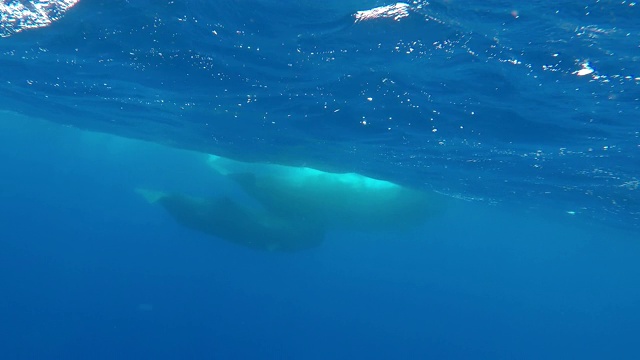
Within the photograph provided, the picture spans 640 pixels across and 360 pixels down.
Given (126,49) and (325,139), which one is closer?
(126,49)

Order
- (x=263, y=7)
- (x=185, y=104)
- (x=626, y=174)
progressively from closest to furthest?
(x=263, y=7), (x=626, y=174), (x=185, y=104)

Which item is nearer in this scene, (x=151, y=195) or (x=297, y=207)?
(x=151, y=195)

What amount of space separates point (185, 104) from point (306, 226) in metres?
12.5

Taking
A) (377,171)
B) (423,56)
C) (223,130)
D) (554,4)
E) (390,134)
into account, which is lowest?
(377,171)

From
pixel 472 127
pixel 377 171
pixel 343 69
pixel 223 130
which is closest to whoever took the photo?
pixel 343 69

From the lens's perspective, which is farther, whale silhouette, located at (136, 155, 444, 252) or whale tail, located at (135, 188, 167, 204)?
whale silhouette, located at (136, 155, 444, 252)

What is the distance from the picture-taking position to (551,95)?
11102 millimetres

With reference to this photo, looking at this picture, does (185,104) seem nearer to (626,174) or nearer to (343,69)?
(343,69)

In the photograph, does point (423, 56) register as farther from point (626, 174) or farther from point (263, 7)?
point (626, 174)

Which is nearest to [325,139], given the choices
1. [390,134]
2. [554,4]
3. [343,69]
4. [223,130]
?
[390,134]

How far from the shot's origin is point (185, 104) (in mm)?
19969

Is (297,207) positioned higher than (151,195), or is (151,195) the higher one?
(151,195)

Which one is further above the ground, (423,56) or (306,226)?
(423,56)

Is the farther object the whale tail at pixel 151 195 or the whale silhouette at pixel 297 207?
the whale silhouette at pixel 297 207
